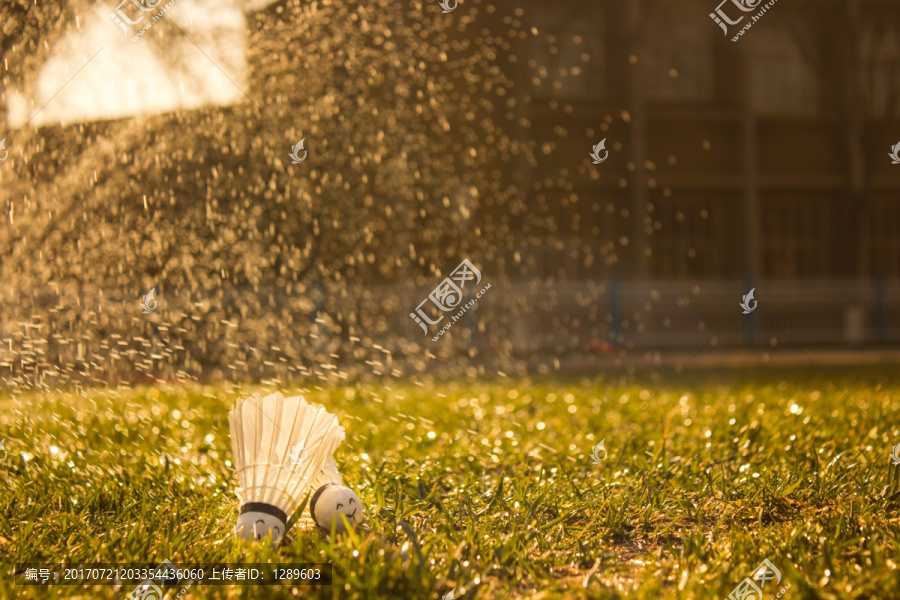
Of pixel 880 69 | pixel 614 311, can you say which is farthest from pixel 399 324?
pixel 880 69

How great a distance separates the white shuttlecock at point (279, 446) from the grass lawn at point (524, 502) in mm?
144

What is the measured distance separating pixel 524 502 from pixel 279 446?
0.80 m

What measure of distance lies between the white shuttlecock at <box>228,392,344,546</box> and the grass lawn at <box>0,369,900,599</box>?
0.14 m

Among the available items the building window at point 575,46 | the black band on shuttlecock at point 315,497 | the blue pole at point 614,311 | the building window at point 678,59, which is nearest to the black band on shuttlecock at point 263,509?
the black band on shuttlecock at point 315,497

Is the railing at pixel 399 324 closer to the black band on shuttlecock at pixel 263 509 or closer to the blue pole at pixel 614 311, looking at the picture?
the blue pole at pixel 614 311

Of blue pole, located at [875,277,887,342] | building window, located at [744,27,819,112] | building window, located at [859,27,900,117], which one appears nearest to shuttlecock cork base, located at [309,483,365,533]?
blue pole, located at [875,277,887,342]

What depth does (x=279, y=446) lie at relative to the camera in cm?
231

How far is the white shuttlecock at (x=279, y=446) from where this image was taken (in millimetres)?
2291

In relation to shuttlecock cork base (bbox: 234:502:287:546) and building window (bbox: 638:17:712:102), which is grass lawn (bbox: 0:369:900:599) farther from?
building window (bbox: 638:17:712:102)

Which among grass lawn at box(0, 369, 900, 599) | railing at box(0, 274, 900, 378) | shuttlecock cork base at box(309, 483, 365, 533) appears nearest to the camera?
grass lawn at box(0, 369, 900, 599)

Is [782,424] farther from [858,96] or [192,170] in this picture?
[858,96]

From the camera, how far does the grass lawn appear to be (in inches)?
78.4

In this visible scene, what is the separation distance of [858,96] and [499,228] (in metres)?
10.7

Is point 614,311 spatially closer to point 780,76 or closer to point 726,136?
point 726,136
